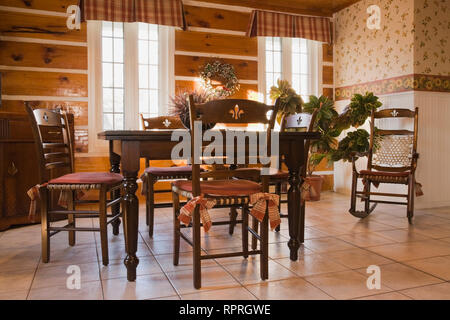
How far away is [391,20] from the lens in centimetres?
463

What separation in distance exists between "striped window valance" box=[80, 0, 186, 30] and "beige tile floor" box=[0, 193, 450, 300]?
2512 mm

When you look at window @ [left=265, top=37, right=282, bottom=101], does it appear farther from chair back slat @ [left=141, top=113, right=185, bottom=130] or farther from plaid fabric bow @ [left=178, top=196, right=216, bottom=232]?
plaid fabric bow @ [left=178, top=196, right=216, bottom=232]

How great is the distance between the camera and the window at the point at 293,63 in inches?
215

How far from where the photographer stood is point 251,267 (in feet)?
7.75

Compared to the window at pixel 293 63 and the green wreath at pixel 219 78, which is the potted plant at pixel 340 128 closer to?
the window at pixel 293 63

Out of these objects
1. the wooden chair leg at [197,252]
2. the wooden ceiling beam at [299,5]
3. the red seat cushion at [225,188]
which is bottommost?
the wooden chair leg at [197,252]

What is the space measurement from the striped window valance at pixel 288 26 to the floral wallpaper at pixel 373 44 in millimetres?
289

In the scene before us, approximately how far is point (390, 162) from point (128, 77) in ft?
10.8

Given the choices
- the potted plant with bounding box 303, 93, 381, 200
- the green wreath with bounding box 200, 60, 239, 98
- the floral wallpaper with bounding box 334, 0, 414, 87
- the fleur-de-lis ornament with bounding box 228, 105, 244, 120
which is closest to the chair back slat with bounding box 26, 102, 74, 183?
the fleur-de-lis ornament with bounding box 228, 105, 244, 120

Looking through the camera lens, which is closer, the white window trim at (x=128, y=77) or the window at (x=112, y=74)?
the white window trim at (x=128, y=77)

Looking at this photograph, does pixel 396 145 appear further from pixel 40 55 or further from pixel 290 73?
pixel 40 55

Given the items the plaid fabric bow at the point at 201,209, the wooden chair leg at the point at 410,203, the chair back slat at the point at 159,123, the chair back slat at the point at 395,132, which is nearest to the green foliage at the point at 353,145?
the chair back slat at the point at 395,132

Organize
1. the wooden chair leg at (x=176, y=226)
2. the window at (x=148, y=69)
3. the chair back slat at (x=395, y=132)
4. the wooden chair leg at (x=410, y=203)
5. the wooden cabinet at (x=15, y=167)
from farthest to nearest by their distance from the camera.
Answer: the window at (x=148, y=69) < the chair back slat at (x=395, y=132) < the wooden chair leg at (x=410, y=203) < the wooden cabinet at (x=15, y=167) < the wooden chair leg at (x=176, y=226)

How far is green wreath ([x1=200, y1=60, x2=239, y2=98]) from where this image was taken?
16.1 ft
